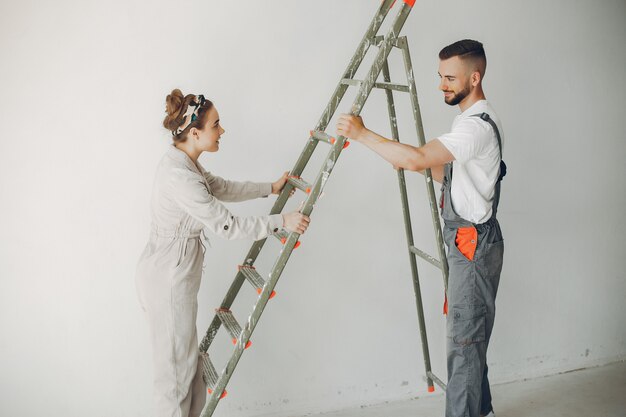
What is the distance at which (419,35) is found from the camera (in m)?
3.13

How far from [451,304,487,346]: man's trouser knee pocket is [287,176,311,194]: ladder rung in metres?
0.81

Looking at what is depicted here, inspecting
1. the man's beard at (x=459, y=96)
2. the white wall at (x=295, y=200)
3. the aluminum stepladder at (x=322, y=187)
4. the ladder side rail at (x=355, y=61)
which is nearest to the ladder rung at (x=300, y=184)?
the aluminum stepladder at (x=322, y=187)

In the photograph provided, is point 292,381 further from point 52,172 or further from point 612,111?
point 612,111

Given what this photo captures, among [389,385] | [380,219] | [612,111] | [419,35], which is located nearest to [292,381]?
[389,385]

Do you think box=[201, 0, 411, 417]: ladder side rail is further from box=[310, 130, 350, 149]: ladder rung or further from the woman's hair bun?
the woman's hair bun

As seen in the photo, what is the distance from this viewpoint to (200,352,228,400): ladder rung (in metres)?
2.34

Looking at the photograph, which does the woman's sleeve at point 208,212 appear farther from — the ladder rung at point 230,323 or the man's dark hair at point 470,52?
the man's dark hair at point 470,52

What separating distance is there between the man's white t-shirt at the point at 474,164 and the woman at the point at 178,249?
68cm

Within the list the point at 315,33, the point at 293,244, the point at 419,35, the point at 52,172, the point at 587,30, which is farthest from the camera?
the point at 587,30

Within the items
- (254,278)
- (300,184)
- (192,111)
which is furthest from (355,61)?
(254,278)

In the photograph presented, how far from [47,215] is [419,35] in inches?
85.3

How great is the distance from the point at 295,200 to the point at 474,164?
39.1 inches

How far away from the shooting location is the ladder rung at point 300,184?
2335 millimetres

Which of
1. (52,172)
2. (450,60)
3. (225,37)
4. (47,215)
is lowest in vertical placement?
(47,215)
